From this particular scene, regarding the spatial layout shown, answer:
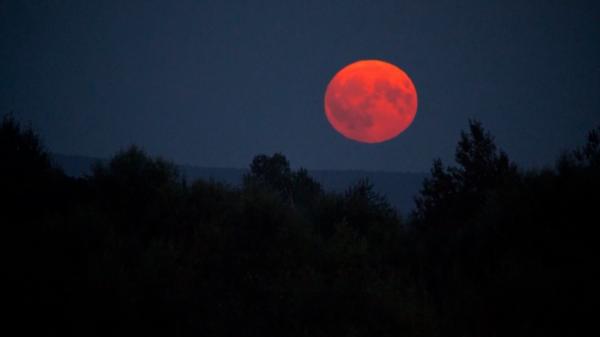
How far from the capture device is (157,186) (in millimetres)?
18625

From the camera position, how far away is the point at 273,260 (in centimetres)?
1353

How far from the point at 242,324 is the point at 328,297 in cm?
245

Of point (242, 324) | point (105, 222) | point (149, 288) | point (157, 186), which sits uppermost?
point (157, 186)

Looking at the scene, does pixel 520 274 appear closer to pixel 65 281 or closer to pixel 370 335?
pixel 370 335

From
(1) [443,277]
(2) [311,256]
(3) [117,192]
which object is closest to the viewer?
(1) [443,277]

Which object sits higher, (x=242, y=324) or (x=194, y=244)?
(x=194, y=244)

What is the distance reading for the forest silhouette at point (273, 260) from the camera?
905cm

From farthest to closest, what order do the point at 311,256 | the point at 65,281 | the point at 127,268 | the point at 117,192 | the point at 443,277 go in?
1. the point at 117,192
2. the point at 311,256
3. the point at 443,277
4. the point at 127,268
5. the point at 65,281

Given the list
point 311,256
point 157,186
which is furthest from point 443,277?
point 157,186

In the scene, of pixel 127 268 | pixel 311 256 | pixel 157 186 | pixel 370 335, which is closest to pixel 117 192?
pixel 157 186

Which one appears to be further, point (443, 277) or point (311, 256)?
point (311, 256)

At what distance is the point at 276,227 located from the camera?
1543 cm

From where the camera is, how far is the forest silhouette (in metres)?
9.05

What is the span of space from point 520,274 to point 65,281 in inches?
488
